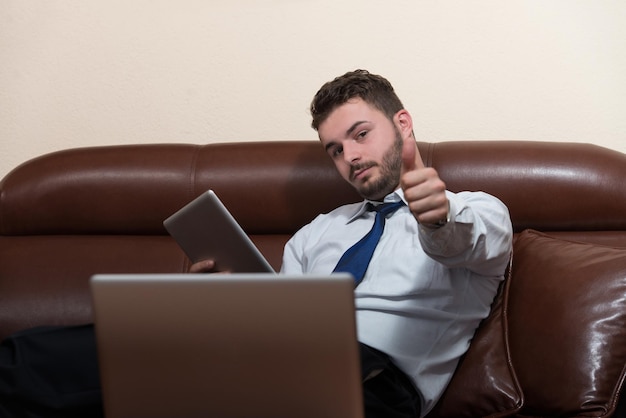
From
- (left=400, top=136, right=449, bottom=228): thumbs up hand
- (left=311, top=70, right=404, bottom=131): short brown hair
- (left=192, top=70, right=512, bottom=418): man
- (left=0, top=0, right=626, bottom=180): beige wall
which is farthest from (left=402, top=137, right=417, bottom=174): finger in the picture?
(left=0, top=0, right=626, bottom=180): beige wall

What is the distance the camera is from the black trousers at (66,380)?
1.56 meters

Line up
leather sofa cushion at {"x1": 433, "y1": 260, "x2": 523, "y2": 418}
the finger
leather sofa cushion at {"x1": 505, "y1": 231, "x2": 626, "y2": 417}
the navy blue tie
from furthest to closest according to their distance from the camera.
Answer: the navy blue tie
leather sofa cushion at {"x1": 433, "y1": 260, "x2": 523, "y2": 418}
leather sofa cushion at {"x1": 505, "y1": 231, "x2": 626, "y2": 417}
the finger

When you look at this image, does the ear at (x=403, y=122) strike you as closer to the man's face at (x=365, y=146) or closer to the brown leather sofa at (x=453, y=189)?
the man's face at (x=365, y=146)

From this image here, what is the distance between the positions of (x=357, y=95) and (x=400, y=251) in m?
0.42

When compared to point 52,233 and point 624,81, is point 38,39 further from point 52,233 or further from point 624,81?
point 624,81

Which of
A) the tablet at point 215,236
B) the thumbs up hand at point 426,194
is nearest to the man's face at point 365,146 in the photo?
the tablet at point 215,236

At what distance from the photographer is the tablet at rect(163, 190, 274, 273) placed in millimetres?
1654

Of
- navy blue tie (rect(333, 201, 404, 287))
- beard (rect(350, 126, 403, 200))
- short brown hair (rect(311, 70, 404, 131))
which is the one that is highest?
short brown hair (rect(311, 70, 404, 131))

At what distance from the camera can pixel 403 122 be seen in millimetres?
1996

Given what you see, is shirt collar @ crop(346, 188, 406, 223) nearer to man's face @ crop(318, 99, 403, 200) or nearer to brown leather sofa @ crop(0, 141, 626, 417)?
man's face @ crop(318, 99, 403, 200)

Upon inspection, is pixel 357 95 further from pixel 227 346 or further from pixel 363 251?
pixel 227 346

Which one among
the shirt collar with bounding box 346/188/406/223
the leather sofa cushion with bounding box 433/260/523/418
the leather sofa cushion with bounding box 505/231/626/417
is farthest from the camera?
the shirt collar with bounding box 346/188/406/223

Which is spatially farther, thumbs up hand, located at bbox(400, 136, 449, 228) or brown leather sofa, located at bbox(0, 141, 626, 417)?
brown leather sofa, located at bbox(0, 141, 626, 417)

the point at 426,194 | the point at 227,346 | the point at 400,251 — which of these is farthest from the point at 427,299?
the point at 227,346
